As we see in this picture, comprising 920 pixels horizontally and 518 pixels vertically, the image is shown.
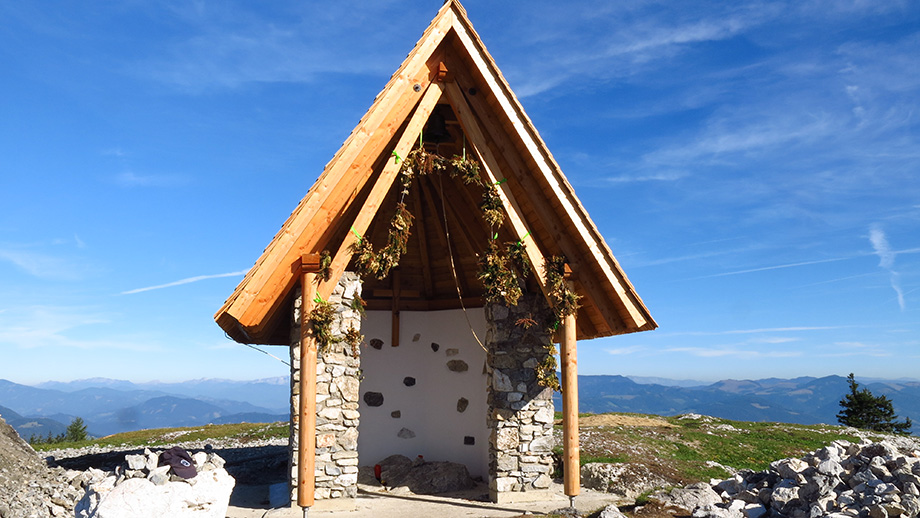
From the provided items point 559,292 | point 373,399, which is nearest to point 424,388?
point 373,399

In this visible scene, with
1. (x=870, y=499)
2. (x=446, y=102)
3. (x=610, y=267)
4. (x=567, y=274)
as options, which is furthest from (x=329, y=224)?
(x=870, y=499)

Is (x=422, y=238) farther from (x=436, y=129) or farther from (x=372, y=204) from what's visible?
(x=372, y=204)

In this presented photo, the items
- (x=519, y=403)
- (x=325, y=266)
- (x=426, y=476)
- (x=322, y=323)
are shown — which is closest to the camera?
(x=322, y=323)

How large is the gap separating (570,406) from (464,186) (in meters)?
4.35

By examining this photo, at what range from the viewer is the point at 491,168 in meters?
9.70

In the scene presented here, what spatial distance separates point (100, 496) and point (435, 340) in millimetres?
7820

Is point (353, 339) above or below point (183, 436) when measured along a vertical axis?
above

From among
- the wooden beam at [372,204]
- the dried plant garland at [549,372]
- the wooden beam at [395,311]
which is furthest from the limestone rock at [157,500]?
the wooden beam at [395,311]

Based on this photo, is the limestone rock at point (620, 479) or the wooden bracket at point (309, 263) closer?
the wooden bracket at point (309, 263)

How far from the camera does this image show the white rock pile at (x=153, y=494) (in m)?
6.64

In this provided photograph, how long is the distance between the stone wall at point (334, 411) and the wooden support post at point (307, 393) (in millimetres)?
289

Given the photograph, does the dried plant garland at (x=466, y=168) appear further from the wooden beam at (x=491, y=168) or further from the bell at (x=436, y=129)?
the bell at (x=436, y=129)

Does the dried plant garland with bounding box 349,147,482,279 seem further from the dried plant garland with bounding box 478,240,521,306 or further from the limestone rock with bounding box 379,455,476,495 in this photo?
the limestone rock with bounding box 379,455,476,495

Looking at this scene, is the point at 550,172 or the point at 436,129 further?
the point at 436,129
